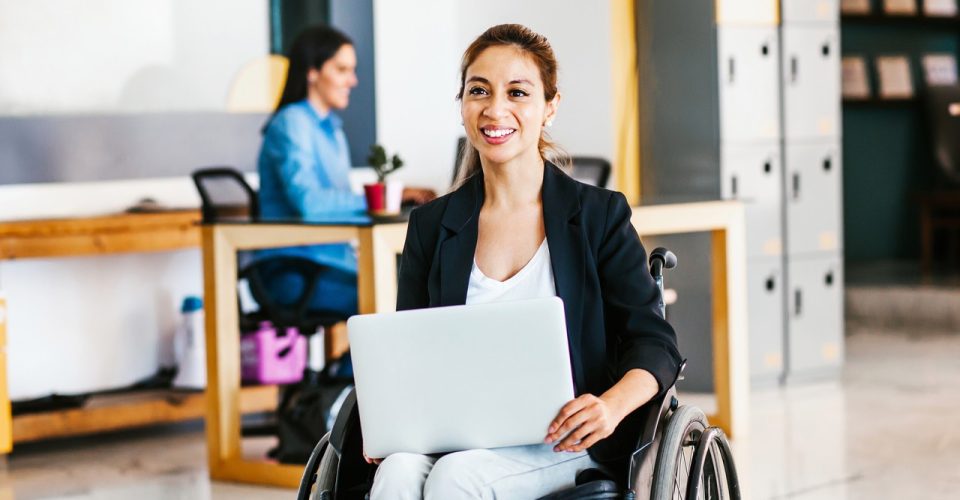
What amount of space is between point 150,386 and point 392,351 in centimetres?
330

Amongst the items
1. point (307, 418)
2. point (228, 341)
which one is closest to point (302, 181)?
point (228, 341)

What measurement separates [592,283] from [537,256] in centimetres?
9

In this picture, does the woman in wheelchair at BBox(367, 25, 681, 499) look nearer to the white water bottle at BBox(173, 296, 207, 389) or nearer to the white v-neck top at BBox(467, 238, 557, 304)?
the white v-neck top at BBox(467, 238, 557, 304)

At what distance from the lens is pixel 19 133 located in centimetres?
482

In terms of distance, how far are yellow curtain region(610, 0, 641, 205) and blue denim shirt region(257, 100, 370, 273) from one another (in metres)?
1.31

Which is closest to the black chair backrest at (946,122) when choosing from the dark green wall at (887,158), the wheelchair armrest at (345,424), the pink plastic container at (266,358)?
the dark green wall at (887,158)

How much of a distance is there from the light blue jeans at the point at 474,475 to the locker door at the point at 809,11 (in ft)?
11.9

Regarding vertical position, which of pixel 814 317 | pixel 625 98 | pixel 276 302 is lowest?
pixel 814 317

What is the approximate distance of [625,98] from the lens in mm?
5160

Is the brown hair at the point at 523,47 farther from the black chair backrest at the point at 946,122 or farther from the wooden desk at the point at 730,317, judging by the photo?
the black chair backrest at the point at 946,122

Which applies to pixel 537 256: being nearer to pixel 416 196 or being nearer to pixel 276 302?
pixel 276 302

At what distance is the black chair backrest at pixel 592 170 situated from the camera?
15.1 feet

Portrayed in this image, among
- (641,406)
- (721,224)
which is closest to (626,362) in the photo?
(641,406)

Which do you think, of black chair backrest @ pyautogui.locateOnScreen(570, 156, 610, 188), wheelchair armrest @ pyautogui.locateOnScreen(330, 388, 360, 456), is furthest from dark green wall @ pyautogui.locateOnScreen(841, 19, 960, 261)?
wheelchair armrest @ pyautogui.locateOnScreen(330, 388, 360, 456)
